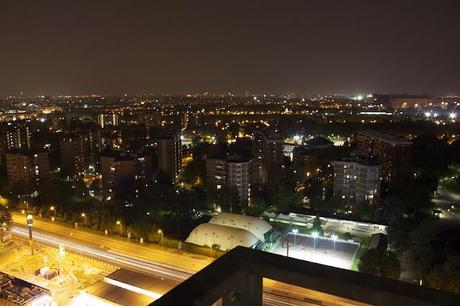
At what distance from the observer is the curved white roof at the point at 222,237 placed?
252 inches

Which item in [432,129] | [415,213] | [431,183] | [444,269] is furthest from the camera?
[432,129]

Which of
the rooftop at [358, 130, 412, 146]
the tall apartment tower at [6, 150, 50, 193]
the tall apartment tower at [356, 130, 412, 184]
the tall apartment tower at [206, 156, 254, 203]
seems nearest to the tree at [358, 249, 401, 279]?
the tall apartment tower at [206, 156, 254, 203]

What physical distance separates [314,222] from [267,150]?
3.97m

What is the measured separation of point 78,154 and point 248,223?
7.58m

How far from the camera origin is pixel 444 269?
186 inches

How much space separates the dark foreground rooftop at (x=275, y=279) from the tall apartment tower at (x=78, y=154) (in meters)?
12.2

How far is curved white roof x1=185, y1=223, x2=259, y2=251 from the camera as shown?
21.0 ft

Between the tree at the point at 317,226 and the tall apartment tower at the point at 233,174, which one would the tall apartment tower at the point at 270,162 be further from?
the tree at the point at 317,226

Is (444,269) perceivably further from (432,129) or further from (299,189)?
(432,129)

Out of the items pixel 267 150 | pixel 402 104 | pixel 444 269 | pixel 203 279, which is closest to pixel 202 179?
pixel 267 150

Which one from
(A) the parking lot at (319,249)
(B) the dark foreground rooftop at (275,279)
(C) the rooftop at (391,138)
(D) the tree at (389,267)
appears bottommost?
(A) the parking lot at (319,249)

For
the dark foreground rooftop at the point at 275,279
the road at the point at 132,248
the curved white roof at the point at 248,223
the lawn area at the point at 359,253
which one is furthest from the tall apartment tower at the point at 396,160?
the dark foreground rooftop at the point at 275,279

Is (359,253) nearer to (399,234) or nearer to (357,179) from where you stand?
(399,234)

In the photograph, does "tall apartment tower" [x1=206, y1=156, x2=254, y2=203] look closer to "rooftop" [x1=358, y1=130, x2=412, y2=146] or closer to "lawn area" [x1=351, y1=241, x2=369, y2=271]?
"lawn area" [x1=351, y1=241, x2=369, y2=271]
